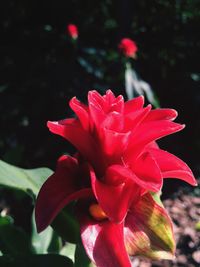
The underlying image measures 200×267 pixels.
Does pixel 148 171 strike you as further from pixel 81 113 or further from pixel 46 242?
pixel 46 242

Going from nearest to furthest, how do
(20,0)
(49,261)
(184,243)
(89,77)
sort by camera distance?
(49,261), (184,243), (89,77), (20,0)

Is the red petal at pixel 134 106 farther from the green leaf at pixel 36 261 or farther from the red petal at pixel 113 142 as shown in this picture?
the green leaf at pixel 36 261

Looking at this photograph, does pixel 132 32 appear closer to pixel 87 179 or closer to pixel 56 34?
pixel 56 34

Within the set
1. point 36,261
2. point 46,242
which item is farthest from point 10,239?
point 36,261

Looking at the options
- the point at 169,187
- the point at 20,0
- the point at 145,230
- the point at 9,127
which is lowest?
the point at 169,187

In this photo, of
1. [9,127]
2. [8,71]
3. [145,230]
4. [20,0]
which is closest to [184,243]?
[9,127]

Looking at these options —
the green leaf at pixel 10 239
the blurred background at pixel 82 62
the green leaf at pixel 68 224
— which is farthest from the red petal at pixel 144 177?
the blurred background at pixel 82 62
